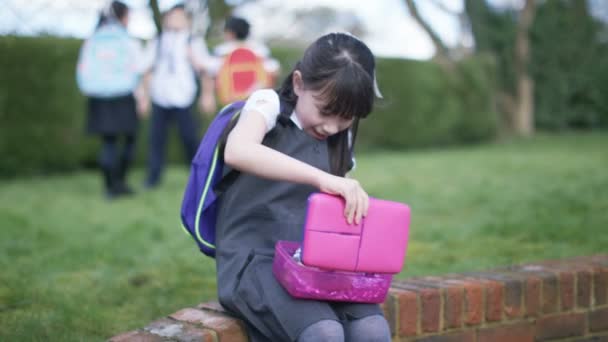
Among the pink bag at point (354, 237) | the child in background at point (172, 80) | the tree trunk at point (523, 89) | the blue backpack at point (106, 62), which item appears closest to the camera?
the pink bag at point (354, 237)

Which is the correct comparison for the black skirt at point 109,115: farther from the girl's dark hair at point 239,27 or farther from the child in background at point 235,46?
the girl's dark hair at point 239,27

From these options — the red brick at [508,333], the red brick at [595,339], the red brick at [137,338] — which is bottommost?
the red brick at [595,339]

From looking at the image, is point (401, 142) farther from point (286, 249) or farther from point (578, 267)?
point (286, 249)

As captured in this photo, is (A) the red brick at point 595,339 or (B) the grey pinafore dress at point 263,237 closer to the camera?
(B) the grey pinafore dress at point 263,237

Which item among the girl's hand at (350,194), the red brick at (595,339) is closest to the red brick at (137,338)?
the girl's hand at (350,194)

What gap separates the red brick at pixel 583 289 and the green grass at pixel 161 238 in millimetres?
610

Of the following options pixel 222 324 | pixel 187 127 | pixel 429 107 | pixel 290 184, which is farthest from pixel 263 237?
pixel 429 107

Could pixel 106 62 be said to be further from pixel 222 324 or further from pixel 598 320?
pixel 598 320

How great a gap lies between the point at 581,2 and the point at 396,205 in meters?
16.9

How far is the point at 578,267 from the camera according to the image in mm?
2898

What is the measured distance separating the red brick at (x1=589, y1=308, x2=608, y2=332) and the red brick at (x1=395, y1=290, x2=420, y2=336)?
0.79m

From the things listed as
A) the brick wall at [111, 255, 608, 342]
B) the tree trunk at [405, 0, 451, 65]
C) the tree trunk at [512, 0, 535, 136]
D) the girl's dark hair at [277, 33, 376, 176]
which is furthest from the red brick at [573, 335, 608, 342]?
the tree trunk at [512, 0, 535, 136]

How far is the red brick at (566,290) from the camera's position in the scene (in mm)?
2820

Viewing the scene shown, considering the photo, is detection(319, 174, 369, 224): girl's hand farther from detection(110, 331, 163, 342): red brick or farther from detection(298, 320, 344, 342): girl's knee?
detection(110, 331, 163, 342): red brick
